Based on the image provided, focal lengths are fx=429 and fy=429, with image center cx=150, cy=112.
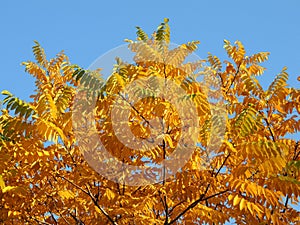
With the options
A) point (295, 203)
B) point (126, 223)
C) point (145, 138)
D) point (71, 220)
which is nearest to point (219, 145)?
point (145, 138)

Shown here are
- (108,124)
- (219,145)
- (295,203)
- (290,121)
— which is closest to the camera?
(219,145)

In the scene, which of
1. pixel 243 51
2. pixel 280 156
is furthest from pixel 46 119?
pixel 243 51

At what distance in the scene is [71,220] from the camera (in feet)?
25.8

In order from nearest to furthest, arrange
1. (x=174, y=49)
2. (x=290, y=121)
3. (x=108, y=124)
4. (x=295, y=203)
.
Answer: (x=108, y=124) → (x=174, y=49) → (x=290, y=121) → (x=295, y=203)

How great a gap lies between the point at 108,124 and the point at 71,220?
314 cm

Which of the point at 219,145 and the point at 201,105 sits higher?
the point at 201,105

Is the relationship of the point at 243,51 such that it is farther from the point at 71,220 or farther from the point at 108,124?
the point at 71,220

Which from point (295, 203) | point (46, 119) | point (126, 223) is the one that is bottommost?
point (126, 223)

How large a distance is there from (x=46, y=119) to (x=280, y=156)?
266 centimetres

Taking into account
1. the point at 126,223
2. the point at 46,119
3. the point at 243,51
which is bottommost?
the point at 126,223

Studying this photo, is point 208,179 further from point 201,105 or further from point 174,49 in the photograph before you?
point 174,49

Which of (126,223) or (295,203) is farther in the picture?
(295,203)

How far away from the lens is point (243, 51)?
25.4ft

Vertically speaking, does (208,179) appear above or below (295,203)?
below
